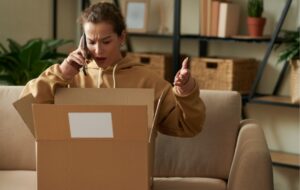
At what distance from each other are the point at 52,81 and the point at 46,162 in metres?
0.40

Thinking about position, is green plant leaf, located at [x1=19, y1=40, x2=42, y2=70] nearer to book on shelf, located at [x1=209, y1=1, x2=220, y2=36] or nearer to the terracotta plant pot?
book on shelf, located at [x1=209, y1=1, x2=220, y2=36]

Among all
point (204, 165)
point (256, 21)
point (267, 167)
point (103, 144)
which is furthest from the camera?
point (256, 21)

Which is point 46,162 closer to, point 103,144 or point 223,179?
point 103,144

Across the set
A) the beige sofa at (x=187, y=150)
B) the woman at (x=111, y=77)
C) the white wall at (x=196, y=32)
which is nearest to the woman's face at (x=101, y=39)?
the woman at (x=111, y=77)

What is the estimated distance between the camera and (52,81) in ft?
6.26

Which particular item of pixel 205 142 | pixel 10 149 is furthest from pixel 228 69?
pixel 10 149

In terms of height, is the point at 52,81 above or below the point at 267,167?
above

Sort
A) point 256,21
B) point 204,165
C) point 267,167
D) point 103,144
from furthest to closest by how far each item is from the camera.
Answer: point 256,21 < point 204,165 < point 267,167 < point 103,144

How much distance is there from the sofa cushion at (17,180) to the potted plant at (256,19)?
1.57 m

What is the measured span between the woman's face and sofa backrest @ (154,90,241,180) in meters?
0.55

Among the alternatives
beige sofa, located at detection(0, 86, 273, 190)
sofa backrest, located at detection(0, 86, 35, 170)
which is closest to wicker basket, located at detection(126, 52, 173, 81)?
→ beige sofa, located at detection(0, 86, 273, 190)

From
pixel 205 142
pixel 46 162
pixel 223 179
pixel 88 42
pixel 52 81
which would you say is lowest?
pixel 223 179

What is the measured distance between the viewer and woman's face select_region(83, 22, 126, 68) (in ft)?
6.21

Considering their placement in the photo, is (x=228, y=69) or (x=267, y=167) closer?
(x=267, y=167)
